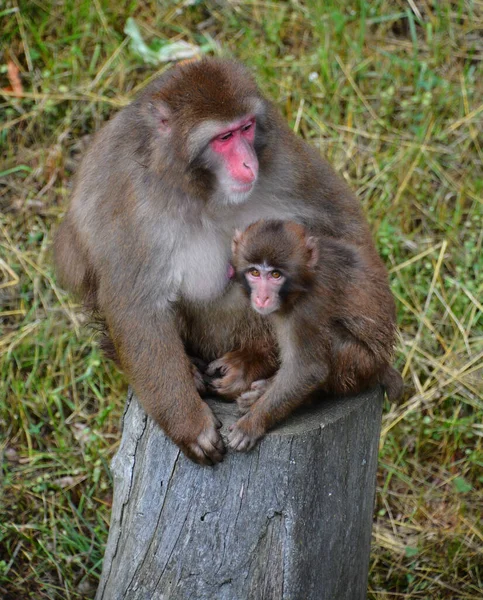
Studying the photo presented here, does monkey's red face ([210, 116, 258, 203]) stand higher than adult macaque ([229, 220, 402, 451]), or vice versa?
monkey's red face ([210, 116, 258, 203])

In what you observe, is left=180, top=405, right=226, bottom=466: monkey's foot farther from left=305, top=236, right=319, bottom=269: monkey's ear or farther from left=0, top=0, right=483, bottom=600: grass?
left=0, top=0, right=483, bottom=600: grass

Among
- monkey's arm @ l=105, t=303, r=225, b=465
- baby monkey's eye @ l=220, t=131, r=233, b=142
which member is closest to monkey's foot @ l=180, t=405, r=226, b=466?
monkey's arm @ l=105, t=303, r=225, b=465

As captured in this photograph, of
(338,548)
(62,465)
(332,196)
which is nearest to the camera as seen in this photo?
(338,548)

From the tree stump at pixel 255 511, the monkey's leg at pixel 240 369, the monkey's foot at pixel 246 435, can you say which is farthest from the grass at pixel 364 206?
the monkey's foot at pixel 246 435

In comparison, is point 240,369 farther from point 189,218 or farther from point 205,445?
point 189,218

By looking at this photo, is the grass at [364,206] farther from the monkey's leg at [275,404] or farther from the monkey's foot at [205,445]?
the monkey's leg at [275,404]

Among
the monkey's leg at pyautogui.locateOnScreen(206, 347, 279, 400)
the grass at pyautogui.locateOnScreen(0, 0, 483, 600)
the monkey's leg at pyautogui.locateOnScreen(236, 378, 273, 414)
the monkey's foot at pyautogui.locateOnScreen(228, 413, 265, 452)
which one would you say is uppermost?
the monkey's foot at pyautogui.locateOnScreen(228, 413, 265, 452)

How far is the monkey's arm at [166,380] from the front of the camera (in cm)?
418

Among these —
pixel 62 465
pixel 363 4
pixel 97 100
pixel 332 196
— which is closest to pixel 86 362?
pixel 62 465

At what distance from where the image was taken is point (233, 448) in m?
4.14

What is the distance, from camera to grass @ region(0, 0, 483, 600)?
616cm

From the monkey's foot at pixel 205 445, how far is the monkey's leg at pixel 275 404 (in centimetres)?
6

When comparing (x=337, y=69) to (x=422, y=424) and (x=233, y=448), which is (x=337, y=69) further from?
(x=233, y=448)

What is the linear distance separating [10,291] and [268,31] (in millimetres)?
3106
